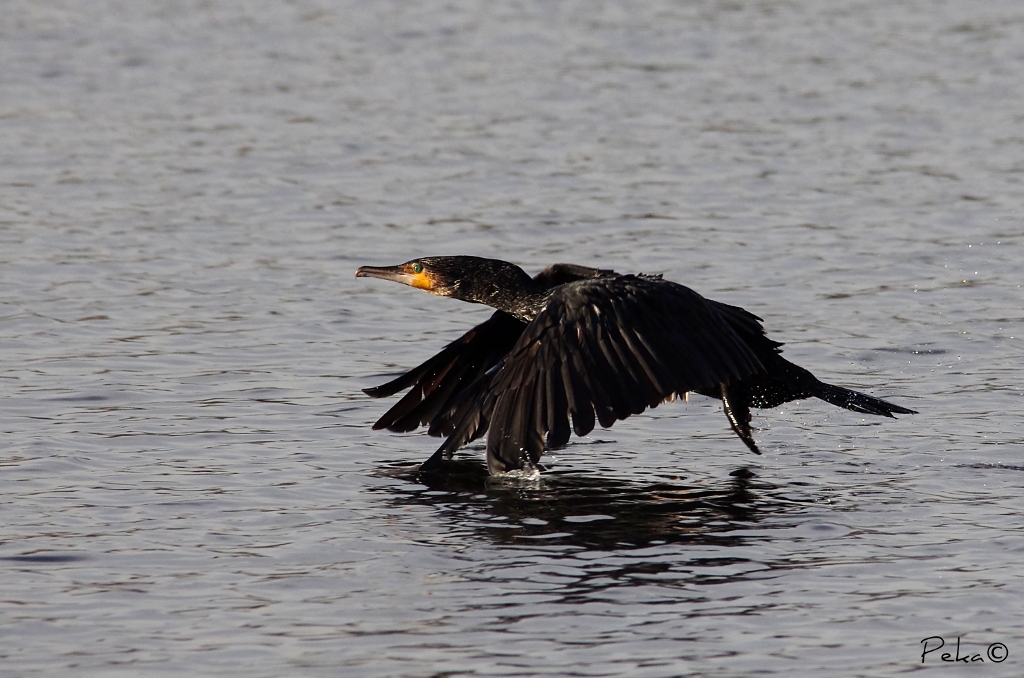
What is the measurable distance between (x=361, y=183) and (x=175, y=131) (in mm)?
2515

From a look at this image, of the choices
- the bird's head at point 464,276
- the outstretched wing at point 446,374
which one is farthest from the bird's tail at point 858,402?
the bird's head at point 464,276

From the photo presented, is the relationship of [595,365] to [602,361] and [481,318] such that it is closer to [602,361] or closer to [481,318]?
[602,361]

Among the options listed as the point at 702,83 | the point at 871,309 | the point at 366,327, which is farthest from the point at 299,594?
the point at 702,83

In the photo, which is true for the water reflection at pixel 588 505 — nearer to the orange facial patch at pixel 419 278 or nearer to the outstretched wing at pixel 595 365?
the outstretched wing at pixel 595 365

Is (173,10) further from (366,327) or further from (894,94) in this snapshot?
(366,327)

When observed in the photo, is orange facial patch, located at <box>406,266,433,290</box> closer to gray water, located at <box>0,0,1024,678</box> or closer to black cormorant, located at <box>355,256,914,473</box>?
black cormorant, located at <box>355,256,914,473</box>

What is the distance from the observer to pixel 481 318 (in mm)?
10492

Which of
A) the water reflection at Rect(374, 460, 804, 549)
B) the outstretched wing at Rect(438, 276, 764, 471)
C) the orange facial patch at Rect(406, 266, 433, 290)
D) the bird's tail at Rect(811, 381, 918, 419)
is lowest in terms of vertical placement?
the water reflection at Rect(374, 460, 804, 549)

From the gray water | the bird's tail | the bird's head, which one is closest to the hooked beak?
the bird's head

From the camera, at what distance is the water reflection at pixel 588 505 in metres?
6.52

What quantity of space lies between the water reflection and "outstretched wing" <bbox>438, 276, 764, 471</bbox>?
10.2 inches

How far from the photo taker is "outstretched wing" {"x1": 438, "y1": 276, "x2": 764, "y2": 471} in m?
6.69

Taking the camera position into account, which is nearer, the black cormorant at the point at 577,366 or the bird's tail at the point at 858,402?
the black cormorant at the point at 577,366

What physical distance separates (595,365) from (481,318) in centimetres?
370
